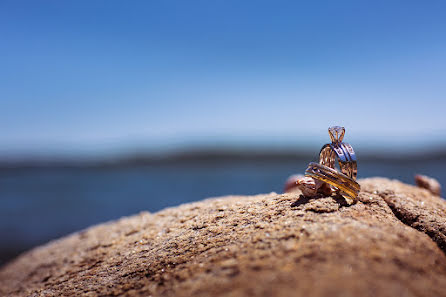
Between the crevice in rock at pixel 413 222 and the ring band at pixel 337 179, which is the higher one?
the ring band at pixel 337 179

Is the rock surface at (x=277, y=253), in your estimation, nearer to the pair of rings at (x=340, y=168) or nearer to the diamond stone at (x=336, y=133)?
the pair of rings at (x=340, y=168)

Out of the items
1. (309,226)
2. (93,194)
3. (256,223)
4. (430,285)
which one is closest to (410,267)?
(430,285)

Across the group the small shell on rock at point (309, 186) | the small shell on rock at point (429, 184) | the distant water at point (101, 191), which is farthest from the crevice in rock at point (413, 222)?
the distant water at point (101, 191)

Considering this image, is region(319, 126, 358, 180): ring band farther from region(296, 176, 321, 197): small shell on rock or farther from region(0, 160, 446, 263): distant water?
region(0, 160, 446, 263): distant water

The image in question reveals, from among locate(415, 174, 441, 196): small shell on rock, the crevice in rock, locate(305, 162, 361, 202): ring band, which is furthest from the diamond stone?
locate(415, 174, 441, 196): small shell on rock

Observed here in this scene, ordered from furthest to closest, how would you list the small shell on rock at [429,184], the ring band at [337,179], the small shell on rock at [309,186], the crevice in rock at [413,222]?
the small shell on rock at [429,184], the small shell on rock at [309,186], the ring band at [337,179], the crevice in rock at [413,222]

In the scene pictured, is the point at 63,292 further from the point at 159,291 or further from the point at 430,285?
the point at 430,285
